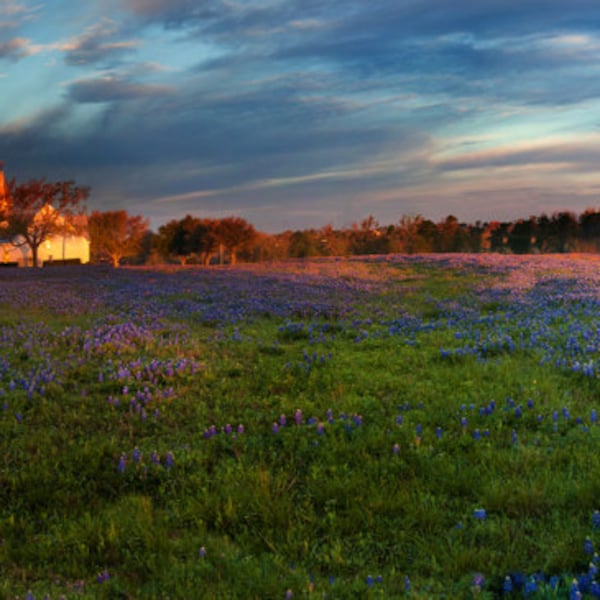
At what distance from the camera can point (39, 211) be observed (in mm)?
53344

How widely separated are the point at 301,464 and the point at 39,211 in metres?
55.6

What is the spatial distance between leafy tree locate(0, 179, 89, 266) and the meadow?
4484cm

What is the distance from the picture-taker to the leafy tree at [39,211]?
165 ft

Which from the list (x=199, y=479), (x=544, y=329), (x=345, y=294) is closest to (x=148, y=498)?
(x=199, y=479)

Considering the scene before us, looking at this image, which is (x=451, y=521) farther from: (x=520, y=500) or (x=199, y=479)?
(x=199, y=479)

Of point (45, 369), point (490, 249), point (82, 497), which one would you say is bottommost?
point (82, 497)

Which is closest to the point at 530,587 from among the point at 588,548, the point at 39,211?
the point at 588,548

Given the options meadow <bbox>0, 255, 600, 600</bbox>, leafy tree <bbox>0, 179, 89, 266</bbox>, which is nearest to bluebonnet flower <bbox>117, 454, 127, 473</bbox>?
meadow <bbox>0, 255, 600, 600</bbox>

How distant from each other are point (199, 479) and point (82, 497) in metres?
1.08

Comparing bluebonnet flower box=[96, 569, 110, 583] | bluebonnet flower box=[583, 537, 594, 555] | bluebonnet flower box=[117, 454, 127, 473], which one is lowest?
bluebonnet flower box=[96, 569, 110, 583]

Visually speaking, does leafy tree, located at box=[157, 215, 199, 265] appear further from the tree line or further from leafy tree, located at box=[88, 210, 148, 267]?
leafy tree, located at box=[88, 210, 148, 267]

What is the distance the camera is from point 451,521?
432cm

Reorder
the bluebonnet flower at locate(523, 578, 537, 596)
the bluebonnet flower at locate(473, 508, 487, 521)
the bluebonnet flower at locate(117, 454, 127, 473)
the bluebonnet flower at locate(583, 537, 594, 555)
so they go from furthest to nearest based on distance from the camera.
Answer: the bluebonnet flower at locate(117, 454, 127, 473)
the bluebonnet flower at locate(473, 508, 487, 521)
the bluebonnet flower at locate(583, 537, 594, 555)
the bluebonnet flower at locate(523, 578, 537, 596)

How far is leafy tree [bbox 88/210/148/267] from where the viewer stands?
219ft
